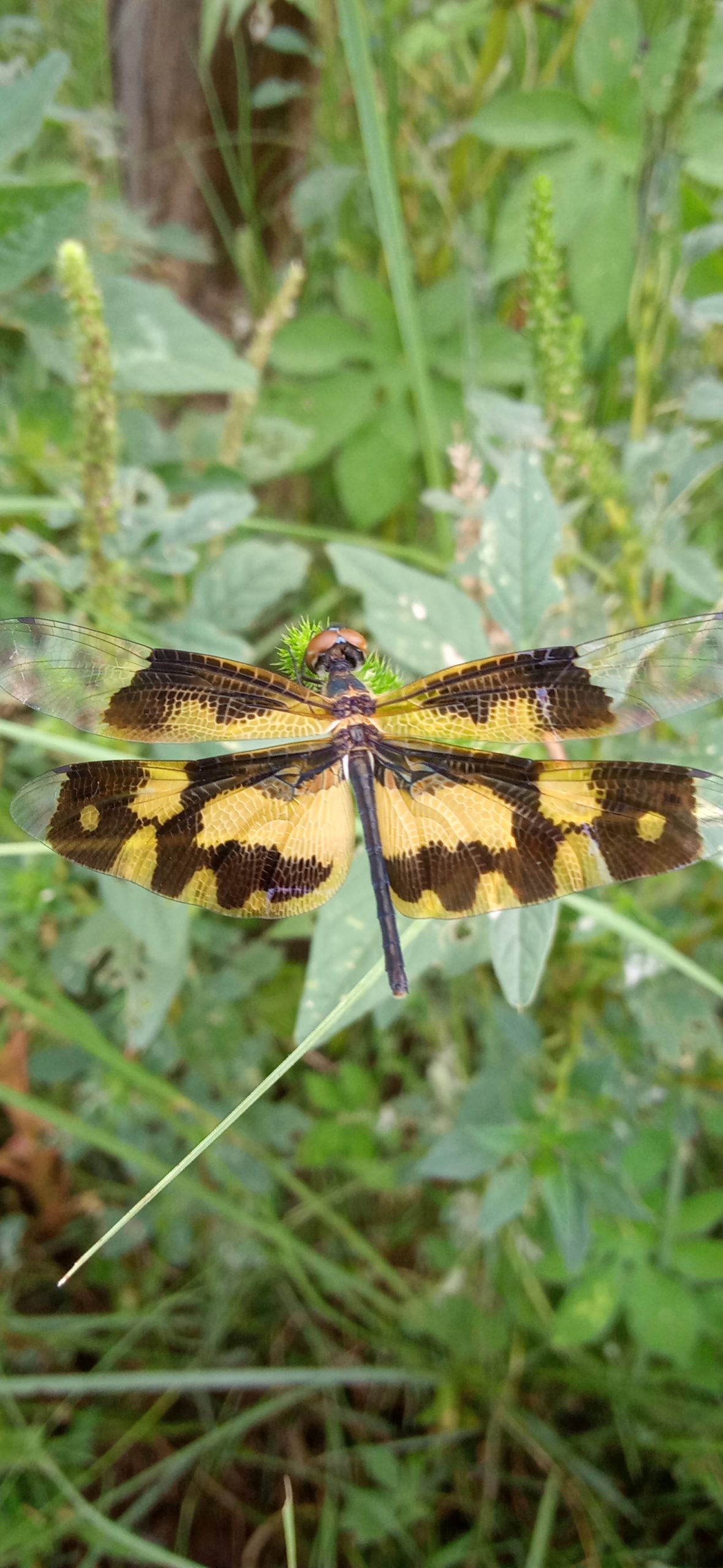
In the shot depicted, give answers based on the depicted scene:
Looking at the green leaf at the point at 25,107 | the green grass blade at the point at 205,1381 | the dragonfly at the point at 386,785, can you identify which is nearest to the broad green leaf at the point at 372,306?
the green leaf at the point at 25,107

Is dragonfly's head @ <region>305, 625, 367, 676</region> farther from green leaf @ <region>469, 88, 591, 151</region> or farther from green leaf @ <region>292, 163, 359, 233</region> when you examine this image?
green leaf @ <region>292, 163, 359, 233</region>

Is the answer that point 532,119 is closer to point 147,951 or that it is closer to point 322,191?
point 322,191

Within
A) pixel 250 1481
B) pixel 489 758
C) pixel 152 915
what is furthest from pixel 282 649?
pixel 250 1481

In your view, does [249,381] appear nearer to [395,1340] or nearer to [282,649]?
[282,649]

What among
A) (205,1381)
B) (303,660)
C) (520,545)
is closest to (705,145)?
(520,545)

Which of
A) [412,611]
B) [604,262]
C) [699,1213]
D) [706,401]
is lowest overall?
[699,1213]

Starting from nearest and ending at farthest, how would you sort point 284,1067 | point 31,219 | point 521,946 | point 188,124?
point 284,1067, point 521,946, point 31,219, point 188,124
